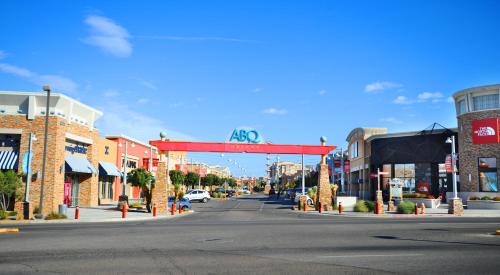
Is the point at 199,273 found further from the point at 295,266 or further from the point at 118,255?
the point at 118,255

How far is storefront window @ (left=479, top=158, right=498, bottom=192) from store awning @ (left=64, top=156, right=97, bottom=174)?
3847cm

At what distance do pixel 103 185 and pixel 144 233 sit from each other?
32653 millimetres

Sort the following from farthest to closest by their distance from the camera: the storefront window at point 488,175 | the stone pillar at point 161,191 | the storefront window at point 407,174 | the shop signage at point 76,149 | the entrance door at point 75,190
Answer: the storefront window at point 407,174 → the storefront window at point 488,175 → the entrance door at point 75,190 → the shop signage at point 76,149 → the stone pillar at point 161,191

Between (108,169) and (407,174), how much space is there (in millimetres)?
37183

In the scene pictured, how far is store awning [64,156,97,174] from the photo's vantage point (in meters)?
36.4

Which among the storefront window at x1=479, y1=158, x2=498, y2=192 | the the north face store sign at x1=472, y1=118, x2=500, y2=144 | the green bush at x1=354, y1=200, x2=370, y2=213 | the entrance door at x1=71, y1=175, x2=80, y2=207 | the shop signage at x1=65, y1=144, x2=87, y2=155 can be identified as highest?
the the north face store sign at x1=472, y1=118, x2=500, y2=144

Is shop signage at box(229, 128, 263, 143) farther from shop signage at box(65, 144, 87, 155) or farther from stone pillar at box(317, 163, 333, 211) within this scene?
shop signage at box(65, 144, 87, 155)

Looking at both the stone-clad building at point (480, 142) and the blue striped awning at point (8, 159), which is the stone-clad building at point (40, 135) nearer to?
the blue striped awning at point (8, 159)

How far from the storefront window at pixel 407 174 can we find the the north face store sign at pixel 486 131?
11.8 metres

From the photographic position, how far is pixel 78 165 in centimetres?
3806

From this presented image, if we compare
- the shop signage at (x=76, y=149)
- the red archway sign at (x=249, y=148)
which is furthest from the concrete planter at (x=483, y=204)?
the shop signage at (x=76, y=149)

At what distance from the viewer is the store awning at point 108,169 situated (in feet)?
152

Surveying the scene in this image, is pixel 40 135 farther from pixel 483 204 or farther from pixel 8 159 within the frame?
pixel 483 204

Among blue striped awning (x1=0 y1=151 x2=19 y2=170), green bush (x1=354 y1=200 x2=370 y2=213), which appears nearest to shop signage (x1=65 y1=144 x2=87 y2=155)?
blue striped awning (x1=0 y1=151 x2=19 y2=170)
